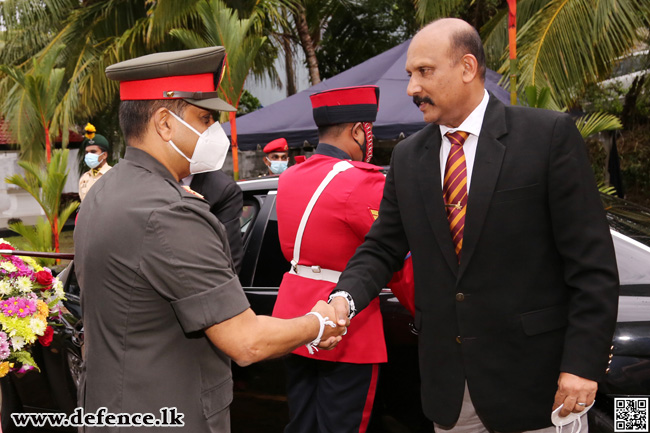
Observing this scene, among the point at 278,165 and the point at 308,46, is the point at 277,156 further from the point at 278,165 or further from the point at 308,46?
the point at 308,46

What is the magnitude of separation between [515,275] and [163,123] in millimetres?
1196

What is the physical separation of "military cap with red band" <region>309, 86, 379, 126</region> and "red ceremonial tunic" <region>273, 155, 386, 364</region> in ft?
0.64

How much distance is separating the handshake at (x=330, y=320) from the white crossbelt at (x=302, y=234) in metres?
0.50

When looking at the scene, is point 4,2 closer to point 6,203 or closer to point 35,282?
point 6,203

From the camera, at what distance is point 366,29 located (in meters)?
18.0

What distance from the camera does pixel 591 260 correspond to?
6.75 ft

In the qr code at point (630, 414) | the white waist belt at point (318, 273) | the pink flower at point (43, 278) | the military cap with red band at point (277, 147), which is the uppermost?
the military cap with red band at point (277, 147)

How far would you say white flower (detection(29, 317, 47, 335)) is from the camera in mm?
3088

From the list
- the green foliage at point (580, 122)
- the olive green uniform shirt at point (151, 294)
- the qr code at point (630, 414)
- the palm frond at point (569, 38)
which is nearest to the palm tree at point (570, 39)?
the palm frond at point (569, 38)

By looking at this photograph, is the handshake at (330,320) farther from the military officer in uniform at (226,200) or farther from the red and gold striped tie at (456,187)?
the military officer in uniform at (226,200)

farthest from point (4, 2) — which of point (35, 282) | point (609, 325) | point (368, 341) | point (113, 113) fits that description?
point (609, 325)

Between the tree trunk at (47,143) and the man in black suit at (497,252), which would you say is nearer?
the man in black suit at (497,252)

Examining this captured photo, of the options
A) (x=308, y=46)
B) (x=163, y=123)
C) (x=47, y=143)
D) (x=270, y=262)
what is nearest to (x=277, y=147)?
(x=270, y=262)

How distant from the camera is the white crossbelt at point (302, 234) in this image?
10.0ft
